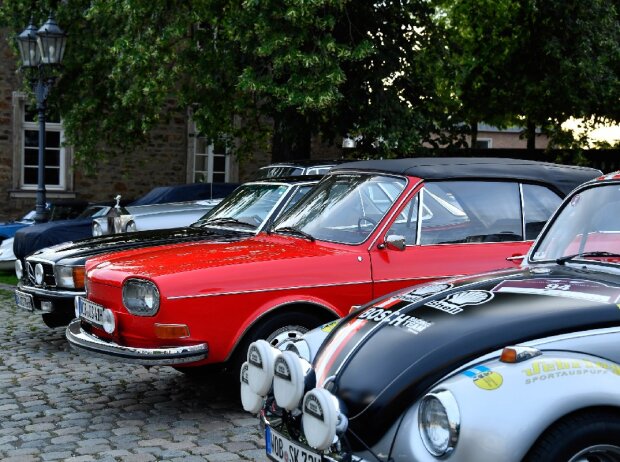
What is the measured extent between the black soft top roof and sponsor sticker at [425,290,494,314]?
9.10 feet

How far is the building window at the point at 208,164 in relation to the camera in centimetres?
2695

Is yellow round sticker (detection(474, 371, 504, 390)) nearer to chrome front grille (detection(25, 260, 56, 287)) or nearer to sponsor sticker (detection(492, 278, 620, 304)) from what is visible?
sponsor sticker (detection(492, 278, 620, 304))

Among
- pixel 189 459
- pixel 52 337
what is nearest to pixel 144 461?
pixel 189 459

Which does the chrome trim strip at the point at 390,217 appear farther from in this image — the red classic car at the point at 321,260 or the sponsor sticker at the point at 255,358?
the sponsor sticker at the point at 255,358

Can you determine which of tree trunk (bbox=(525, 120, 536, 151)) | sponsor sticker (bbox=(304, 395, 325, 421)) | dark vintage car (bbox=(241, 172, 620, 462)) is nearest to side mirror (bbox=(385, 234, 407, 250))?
dark vintage car (bbox=(241, 172, 620, 462))

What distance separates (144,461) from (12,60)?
21.1 metres

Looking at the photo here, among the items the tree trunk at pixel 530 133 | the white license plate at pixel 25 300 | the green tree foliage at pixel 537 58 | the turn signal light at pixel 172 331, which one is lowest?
the white license plate at pixel 25 300

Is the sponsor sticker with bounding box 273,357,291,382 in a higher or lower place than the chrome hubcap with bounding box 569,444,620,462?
higher

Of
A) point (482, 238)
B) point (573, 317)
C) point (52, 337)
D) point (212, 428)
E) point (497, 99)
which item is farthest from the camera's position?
point (497, 99)

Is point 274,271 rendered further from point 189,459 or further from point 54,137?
point 54,137

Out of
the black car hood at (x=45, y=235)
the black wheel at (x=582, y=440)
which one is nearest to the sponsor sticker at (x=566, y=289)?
the black wheel at (x=582, y=440)

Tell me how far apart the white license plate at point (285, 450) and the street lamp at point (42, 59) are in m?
12.8

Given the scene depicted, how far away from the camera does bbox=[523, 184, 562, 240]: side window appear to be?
7.51 metres

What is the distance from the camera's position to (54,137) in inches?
1018
